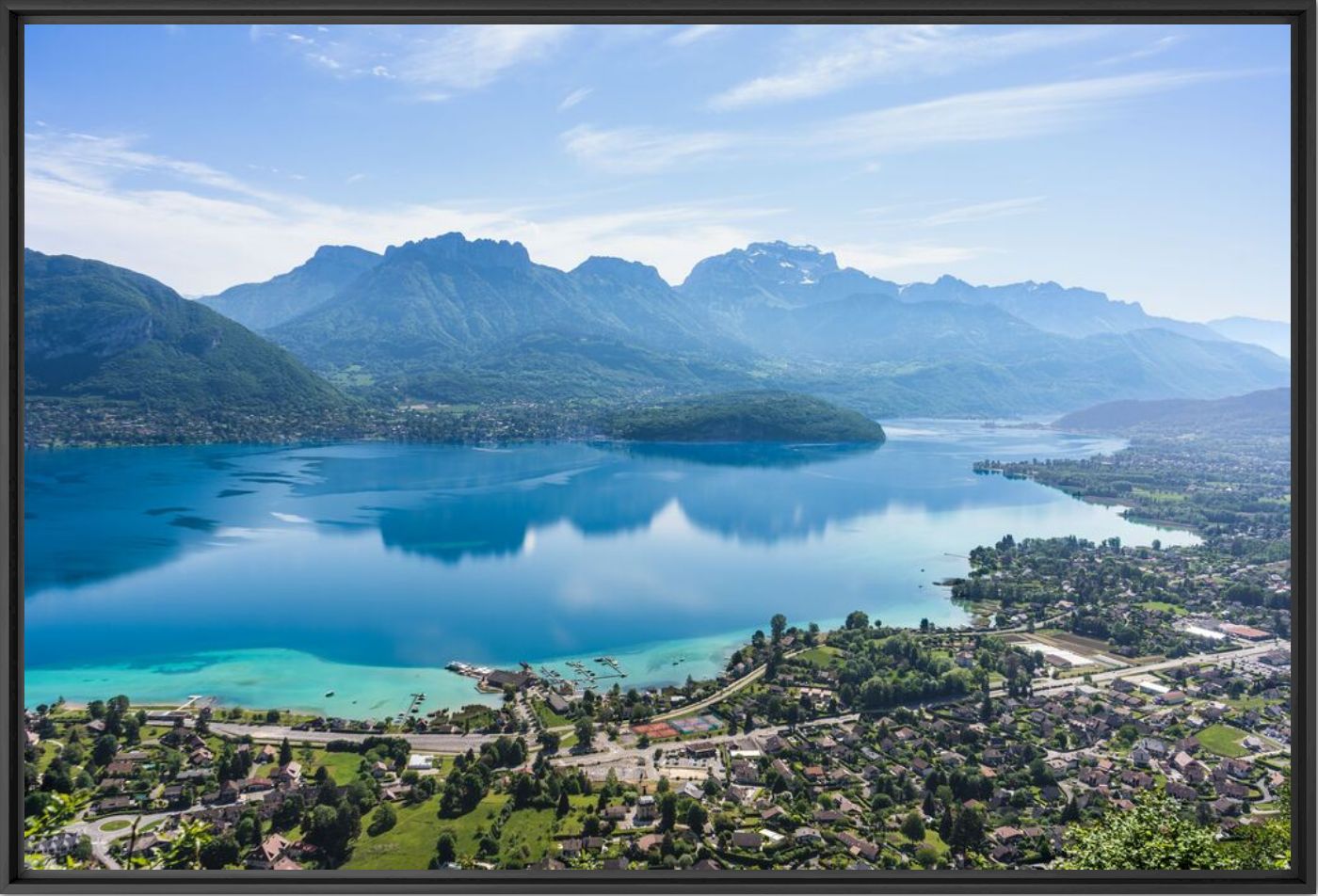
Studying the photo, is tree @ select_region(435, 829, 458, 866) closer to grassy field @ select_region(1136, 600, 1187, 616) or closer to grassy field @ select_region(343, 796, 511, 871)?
grassy field @ select_region(343, 796, 511, 871)

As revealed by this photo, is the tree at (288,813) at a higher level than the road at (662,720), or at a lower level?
higher

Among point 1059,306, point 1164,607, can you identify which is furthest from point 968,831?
point 1059,306

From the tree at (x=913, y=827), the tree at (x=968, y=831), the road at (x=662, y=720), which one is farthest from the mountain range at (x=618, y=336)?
A: the tree at (x=913, y=827)

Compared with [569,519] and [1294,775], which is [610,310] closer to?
[569,519]

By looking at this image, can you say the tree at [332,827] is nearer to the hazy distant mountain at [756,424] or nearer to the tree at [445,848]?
the tree at [445,848]

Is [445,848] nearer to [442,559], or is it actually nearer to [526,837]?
[526,837]

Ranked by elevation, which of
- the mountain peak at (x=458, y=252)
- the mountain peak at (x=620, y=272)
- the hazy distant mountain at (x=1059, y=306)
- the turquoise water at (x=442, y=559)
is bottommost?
the turquoise water at (x=442, y=559)

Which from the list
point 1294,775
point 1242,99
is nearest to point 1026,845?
point 1294,775

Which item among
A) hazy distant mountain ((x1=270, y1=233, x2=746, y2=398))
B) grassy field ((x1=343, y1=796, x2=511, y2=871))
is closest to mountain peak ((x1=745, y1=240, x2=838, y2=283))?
hazy distant mountain ((x1=270, y1=233, x2=746, y2=398))
